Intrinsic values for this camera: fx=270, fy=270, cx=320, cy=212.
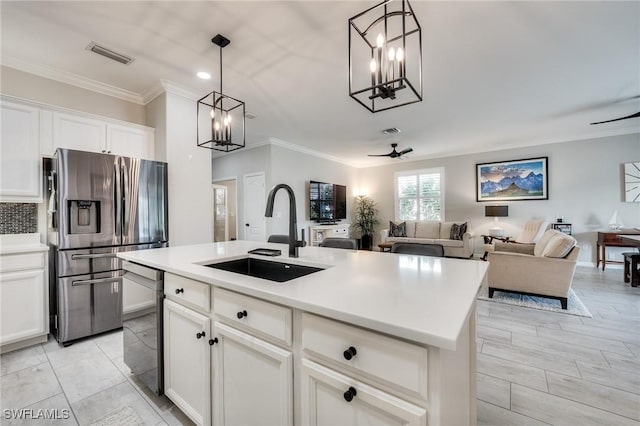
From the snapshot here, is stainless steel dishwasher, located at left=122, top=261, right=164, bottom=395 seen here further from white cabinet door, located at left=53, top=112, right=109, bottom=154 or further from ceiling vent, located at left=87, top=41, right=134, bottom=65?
ceiling vent, located at left=87, top=41, right=134, bottom=65

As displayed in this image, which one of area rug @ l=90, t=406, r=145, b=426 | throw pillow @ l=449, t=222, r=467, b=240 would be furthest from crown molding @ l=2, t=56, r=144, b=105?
throw pillow @ l=449, t=222, r=467, b=240

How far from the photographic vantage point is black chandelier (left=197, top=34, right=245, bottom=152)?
7.96 ft

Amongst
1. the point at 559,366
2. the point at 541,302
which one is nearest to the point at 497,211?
the point at 541,302

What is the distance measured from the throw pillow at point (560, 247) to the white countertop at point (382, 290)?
8.28 ft

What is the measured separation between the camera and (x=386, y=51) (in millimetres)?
1390

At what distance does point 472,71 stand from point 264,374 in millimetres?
3511

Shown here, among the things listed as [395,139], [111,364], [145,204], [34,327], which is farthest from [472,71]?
[34,327]

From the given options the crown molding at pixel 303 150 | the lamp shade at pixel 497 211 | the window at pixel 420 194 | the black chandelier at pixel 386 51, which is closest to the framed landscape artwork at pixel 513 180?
the lamp shade at pixel 497 211

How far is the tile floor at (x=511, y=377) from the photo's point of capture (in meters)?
1.60

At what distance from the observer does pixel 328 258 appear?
170cm

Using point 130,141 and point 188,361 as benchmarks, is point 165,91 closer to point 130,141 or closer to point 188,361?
point 130,141

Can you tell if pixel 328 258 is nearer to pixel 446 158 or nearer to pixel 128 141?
pixel 128 141

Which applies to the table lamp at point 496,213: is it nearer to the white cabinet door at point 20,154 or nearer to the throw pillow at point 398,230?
the throw pillow at point 398,230

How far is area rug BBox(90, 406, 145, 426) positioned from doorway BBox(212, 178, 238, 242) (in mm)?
5847
